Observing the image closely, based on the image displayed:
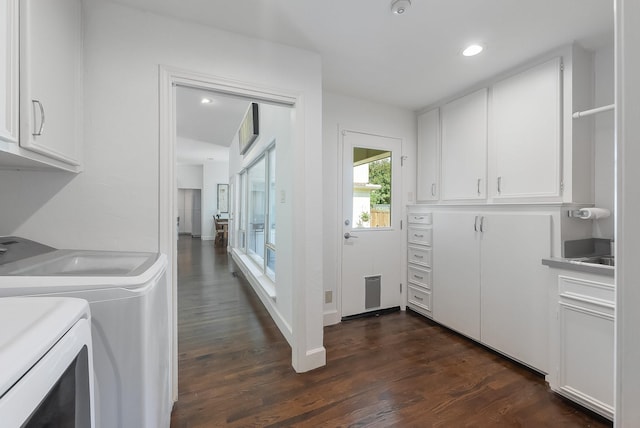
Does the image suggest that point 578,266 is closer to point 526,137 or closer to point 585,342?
point 585,342

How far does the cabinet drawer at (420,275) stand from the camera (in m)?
2.99

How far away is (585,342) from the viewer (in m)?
1.68

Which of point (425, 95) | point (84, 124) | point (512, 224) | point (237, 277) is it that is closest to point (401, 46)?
point (425, 95)

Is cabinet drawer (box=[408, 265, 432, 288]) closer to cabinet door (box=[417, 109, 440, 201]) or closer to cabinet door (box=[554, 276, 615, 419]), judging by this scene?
cabinet door (box=[417, 109, 440, 201])

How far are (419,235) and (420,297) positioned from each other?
28.3 inches

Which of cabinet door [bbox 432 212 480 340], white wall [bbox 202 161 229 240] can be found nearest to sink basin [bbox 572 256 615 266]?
cabinet door [bbox 432 212 480 340]

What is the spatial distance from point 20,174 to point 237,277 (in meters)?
3.57

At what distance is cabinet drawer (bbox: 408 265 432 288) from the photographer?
2.99m

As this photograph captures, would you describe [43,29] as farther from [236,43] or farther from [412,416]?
[412,416]

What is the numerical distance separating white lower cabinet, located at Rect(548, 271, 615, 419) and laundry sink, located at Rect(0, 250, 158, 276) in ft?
8.18

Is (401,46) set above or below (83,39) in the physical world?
above

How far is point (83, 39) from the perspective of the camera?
58.7 inches

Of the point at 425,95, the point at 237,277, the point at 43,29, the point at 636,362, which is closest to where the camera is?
the point at 636,362

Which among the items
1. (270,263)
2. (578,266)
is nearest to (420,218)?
(578,266)
